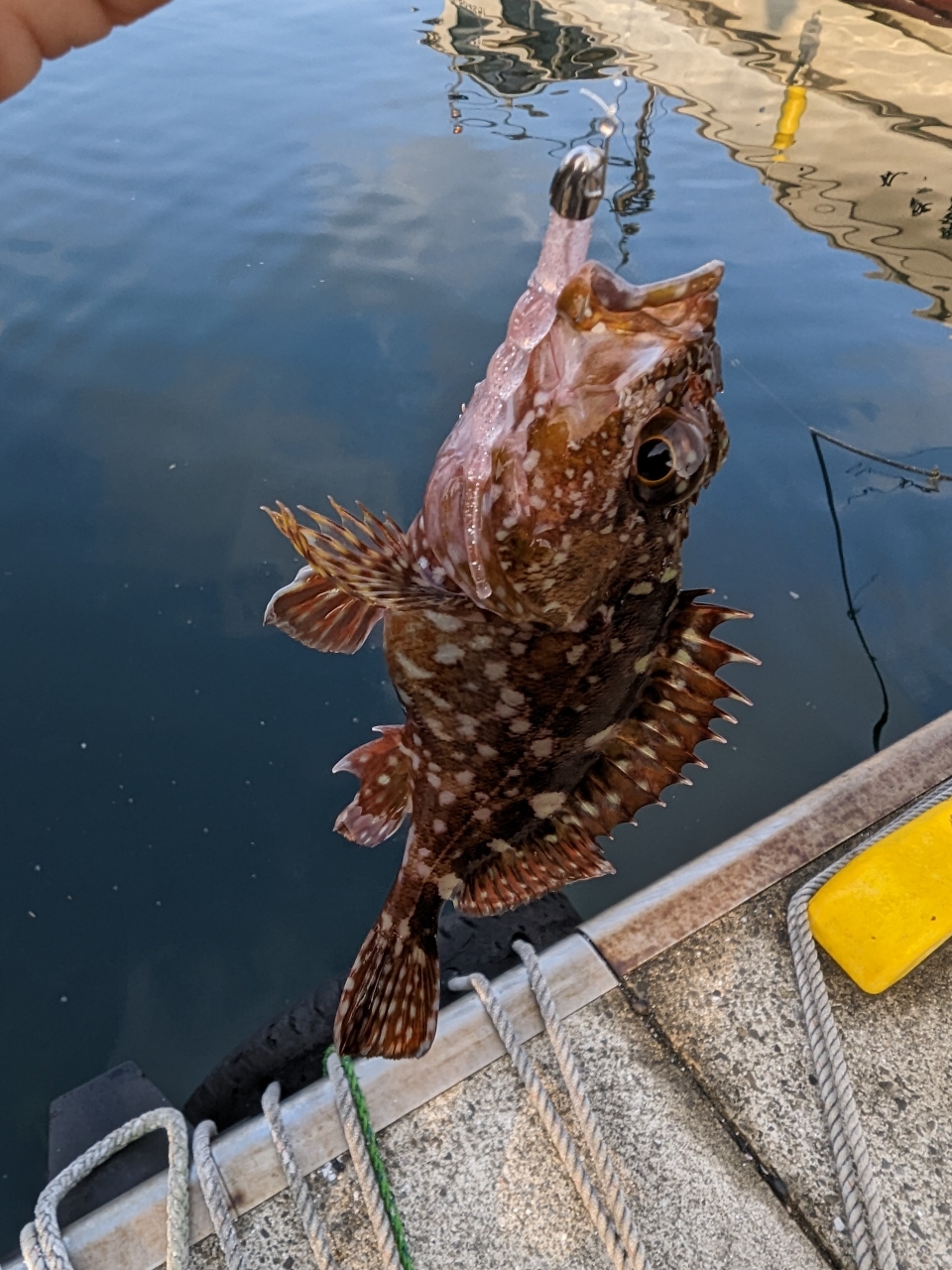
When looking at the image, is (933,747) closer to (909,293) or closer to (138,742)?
(138,742)

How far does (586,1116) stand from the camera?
2.82 meters

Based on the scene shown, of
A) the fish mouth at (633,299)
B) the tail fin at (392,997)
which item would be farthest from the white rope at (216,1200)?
the fish mouth at (633,299)

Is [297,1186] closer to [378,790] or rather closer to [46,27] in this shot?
[378,790]

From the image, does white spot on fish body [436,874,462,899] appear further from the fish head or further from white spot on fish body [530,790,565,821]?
the fish head

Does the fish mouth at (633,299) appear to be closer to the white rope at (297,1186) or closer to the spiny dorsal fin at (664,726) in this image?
the spiny dorsal fin at (664,726)

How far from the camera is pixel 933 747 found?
13.4ft

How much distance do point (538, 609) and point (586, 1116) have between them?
1.96m

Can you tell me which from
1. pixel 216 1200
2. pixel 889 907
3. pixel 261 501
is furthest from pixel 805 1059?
pixel 261 501

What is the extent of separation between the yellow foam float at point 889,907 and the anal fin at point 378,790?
6.07 ft

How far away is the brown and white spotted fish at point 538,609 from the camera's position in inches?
71.4

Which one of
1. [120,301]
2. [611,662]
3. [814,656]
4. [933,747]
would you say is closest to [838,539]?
[814,656]

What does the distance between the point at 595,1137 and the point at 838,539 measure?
5.23m

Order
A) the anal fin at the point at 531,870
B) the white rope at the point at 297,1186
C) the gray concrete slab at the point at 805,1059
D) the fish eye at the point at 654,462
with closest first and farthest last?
the fish eye at the point at 654,462
the white rope at the point at 297,1186
the anal fin at the point at 531,870
the gray concrete slab at the point at 805,1059

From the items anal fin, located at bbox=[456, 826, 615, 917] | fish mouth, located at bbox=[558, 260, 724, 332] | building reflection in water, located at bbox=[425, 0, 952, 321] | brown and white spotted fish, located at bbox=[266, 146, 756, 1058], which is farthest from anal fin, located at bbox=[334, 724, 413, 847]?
building reflection in water, located at bbox=[425, 0, 952, 321]
